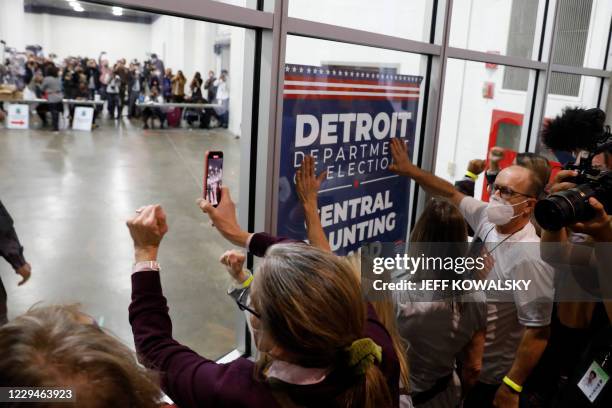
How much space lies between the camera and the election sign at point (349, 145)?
187 cm

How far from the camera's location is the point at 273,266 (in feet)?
3.09

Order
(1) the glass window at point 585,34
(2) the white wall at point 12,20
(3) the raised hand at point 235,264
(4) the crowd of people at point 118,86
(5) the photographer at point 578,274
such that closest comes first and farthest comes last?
(3) the raised hand at point 235,264, (5) the photographer at point 578,274, (2) the white wall at point 12,20, (1) the glass window at point 585,34, (4) the crowd of people at point 118,86

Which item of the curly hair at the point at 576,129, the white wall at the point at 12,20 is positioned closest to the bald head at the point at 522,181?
the curly hair at the point at 576,129

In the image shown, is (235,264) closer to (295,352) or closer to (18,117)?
(295,352)

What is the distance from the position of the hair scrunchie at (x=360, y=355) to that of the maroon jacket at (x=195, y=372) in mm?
29

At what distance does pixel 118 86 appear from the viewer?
10.4 meters

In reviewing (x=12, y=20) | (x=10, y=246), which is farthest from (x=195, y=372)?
(x=12, y=20)

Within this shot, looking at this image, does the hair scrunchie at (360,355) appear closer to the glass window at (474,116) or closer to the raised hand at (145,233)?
the raised hand at (145,233)

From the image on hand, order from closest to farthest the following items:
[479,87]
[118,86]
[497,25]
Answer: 1. [497,25]
2. [479,87]
3. [118,86]

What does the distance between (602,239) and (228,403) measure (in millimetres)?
1247

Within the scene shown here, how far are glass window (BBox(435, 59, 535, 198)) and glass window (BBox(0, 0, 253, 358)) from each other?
7.73 ft

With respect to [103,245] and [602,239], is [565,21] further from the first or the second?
[103,245]

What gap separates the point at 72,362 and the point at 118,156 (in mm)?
8487

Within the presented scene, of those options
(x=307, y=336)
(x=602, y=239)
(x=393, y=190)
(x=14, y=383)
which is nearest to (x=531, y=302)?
(x=602, y=239)
